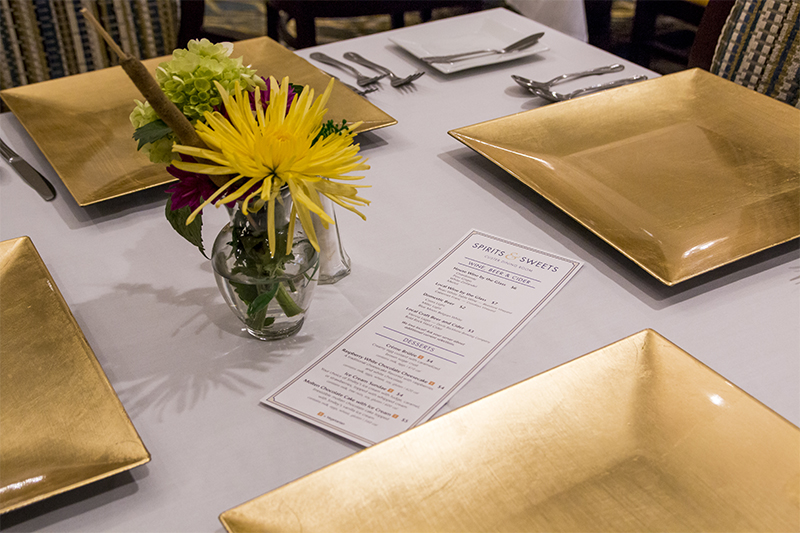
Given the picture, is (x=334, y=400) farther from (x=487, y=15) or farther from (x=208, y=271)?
(x=487, y=15)

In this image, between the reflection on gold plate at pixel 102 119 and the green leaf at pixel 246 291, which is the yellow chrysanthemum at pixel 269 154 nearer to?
the green leaf at pixel 246 291

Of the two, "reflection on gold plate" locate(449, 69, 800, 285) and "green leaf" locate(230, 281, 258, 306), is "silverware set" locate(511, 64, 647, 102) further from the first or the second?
"green leaf" locate(230, 281, 258, 306)

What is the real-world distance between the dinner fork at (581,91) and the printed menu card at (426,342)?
1.28 feet

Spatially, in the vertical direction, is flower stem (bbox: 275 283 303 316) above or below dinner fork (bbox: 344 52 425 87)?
above

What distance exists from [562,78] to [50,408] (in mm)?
901

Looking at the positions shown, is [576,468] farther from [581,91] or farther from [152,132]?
[581,91]

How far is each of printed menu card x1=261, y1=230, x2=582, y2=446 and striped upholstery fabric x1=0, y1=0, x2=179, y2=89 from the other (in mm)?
1309

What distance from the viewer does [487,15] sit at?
136 cm

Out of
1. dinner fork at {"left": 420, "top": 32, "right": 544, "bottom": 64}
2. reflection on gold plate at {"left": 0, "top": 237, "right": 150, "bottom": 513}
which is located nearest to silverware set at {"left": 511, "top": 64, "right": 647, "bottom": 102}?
dinner fork at {"left": 420, "top": 32, "right": 544, "bottom": 64}

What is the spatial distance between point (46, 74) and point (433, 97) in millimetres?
1155

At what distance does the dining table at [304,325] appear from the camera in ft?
1.61

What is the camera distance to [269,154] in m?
0.48

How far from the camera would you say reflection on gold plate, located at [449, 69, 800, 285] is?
27.0 inches

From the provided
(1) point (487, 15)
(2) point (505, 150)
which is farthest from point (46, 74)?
(2) point (505, 150)
